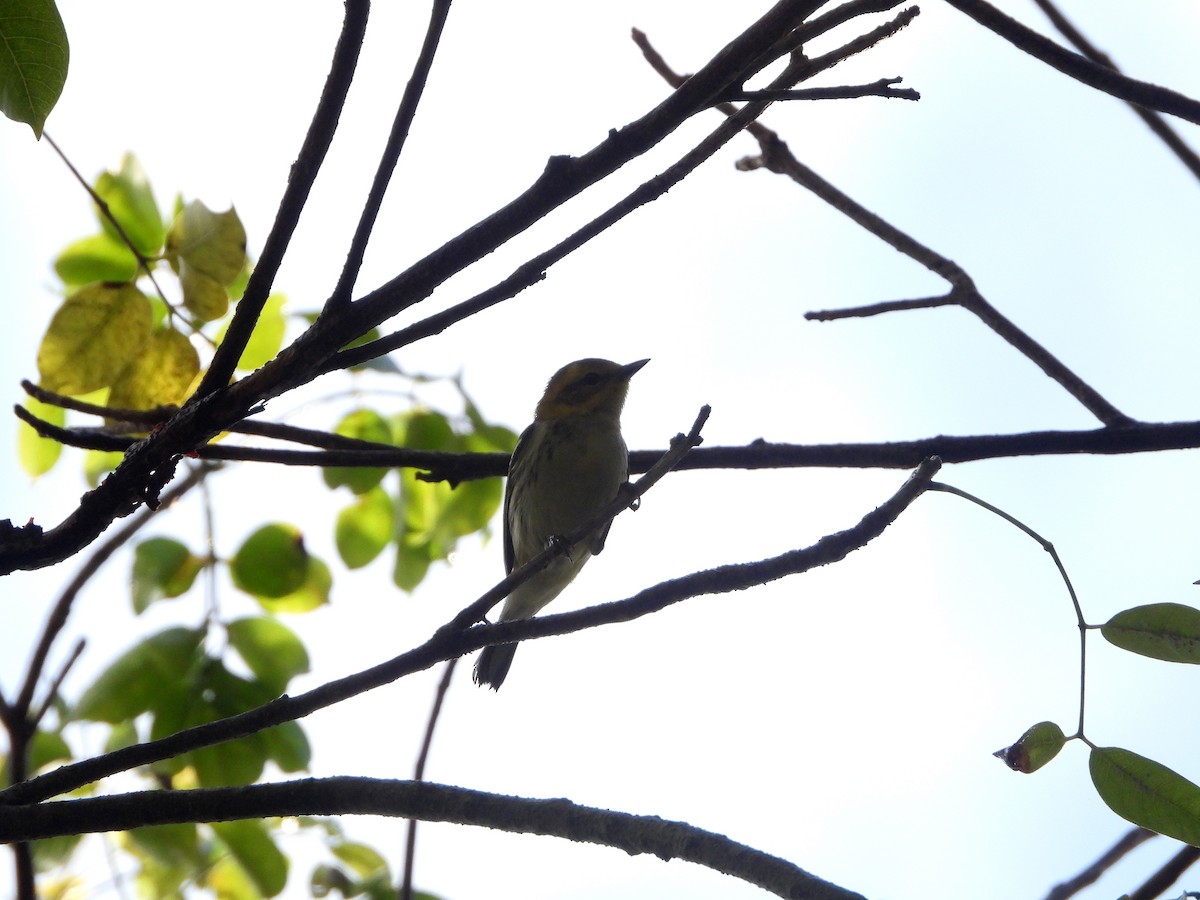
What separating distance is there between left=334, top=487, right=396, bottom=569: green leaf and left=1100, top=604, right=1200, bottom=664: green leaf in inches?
89.9

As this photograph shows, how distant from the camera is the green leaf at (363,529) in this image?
3605 millimetres

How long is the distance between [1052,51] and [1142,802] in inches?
56.9

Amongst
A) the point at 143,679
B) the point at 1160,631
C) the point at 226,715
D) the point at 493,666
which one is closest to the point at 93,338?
the point at 143,679

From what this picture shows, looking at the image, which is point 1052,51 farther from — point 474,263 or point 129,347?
point 129,347

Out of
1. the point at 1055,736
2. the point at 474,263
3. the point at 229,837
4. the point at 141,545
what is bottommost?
the point at 1055,736

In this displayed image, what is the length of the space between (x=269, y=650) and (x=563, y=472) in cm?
224

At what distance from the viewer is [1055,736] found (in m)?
1.99

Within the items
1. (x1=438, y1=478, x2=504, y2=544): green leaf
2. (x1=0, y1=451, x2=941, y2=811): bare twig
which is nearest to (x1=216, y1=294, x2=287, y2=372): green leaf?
(x1=438, y1=478, x2=504, y2=544): green leaf

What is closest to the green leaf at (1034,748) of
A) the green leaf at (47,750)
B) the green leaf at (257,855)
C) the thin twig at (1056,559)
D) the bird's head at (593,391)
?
the thin twig at (1056,559)

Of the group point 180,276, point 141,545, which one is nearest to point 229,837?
point 141,545

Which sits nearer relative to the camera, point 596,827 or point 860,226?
point 596,827

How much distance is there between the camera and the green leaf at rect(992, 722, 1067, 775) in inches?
77.9

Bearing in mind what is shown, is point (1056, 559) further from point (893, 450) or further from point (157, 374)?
point (157, 374)

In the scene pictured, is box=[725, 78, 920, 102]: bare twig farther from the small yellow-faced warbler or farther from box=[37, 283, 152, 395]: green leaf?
the small yellow-faced warbler
